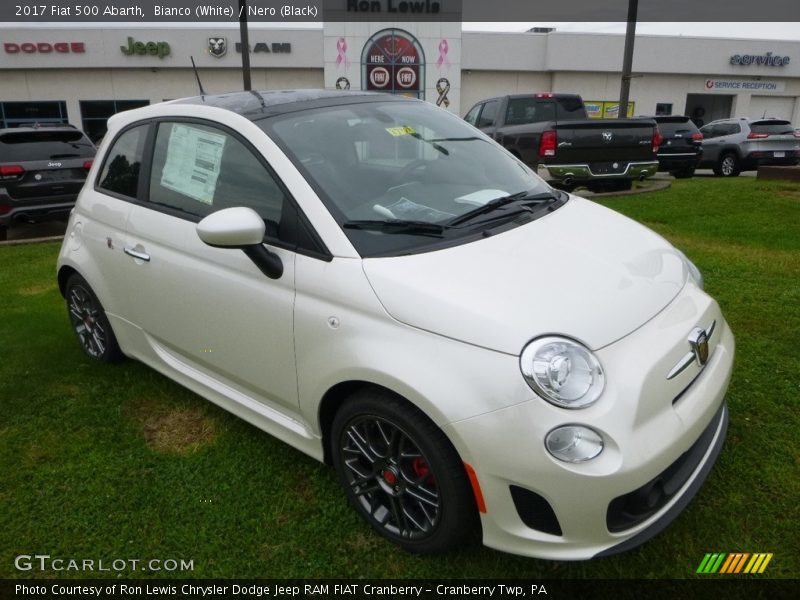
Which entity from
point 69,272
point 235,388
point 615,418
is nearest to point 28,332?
point 69,272

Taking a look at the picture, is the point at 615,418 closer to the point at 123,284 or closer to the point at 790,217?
the point at 123,284

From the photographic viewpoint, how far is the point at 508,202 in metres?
2.92

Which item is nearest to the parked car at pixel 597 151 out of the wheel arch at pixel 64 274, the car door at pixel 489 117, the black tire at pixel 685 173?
the car door at pixel 489 117

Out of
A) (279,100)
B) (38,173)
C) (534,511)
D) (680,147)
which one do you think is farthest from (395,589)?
(680,147)

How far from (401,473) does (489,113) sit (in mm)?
11137

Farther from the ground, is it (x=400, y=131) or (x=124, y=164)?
(x=400, y=131)

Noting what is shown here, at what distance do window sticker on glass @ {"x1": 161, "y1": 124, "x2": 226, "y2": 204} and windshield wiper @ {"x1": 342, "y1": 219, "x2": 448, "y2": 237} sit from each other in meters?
0.87

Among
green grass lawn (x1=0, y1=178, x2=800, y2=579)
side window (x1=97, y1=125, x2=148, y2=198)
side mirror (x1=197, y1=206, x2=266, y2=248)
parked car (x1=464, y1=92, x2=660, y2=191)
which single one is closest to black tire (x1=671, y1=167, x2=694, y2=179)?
parked car (x1=464, y1=92, x2=660, y2=191)

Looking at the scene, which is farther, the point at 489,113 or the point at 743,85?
the point at 743,85

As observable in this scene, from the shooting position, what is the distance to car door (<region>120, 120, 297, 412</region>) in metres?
2.62

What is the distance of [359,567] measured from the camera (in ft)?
→ 7.92

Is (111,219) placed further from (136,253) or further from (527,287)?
(527,287)

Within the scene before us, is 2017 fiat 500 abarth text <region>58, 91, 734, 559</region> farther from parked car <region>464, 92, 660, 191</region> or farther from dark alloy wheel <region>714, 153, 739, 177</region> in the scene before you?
dark alloy wheel <region>714, 153, 739, 177</region>

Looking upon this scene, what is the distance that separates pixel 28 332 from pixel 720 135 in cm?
1628
